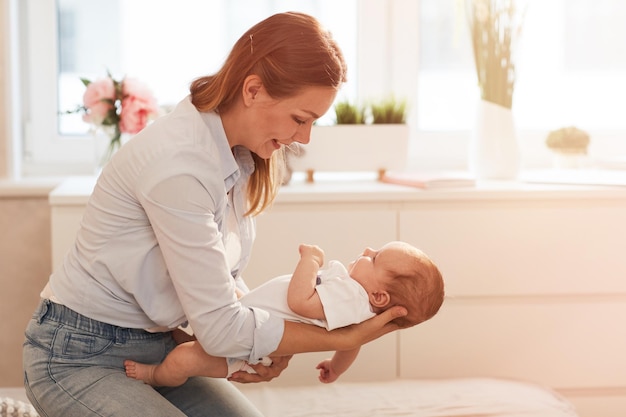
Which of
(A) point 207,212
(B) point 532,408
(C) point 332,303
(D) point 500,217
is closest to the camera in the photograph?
(A) point 207,212

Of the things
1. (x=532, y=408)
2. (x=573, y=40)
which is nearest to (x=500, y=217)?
(x=532, y=408)

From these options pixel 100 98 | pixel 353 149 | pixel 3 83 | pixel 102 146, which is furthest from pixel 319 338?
pixel 3 83

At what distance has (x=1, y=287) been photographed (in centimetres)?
282

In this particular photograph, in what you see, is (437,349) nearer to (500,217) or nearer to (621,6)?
(500,217)

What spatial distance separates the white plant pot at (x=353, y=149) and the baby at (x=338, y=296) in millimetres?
1013

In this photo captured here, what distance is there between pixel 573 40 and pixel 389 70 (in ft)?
2.17

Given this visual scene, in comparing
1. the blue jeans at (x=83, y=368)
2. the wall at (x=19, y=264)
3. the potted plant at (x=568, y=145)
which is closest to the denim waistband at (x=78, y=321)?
the blue jeans at (x=83, y=368)

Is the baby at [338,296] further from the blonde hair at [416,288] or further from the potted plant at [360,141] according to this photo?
the potted plant at [360,141]

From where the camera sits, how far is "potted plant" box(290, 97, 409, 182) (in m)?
2.75

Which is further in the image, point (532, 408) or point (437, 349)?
point (437, 349)

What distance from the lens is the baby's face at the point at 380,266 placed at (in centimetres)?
172

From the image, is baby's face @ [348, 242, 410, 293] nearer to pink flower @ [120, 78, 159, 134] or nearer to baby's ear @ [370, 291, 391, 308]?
baby's ear @ [370, 291, 391, 308]

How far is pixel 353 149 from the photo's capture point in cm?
277

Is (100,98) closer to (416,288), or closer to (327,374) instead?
(327,374)
